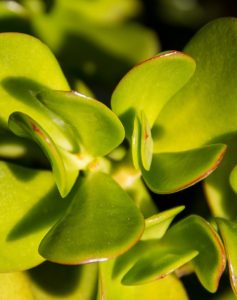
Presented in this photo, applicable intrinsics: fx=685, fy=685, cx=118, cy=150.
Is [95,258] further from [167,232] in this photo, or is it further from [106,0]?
[106,0]

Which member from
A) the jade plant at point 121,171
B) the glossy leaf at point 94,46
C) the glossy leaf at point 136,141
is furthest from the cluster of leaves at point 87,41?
the glossy leaf at point 136,141

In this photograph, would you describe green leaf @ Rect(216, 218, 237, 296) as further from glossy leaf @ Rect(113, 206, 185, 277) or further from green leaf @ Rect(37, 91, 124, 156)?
green leaf @ Rect(37, 91, 124, 156)

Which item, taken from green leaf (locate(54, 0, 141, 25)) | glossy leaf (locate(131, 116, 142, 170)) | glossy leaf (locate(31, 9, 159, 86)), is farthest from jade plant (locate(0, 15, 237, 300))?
green leaf (locate(54, 0, 141, 25))

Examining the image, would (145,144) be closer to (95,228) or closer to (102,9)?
(95,228)

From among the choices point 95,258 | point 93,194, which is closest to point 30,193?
point 93,194

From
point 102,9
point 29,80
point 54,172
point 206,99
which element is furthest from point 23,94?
point 102,9

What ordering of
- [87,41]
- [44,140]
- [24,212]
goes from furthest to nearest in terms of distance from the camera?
1. [87,41]
2. [24,212]
3. [44,140]
